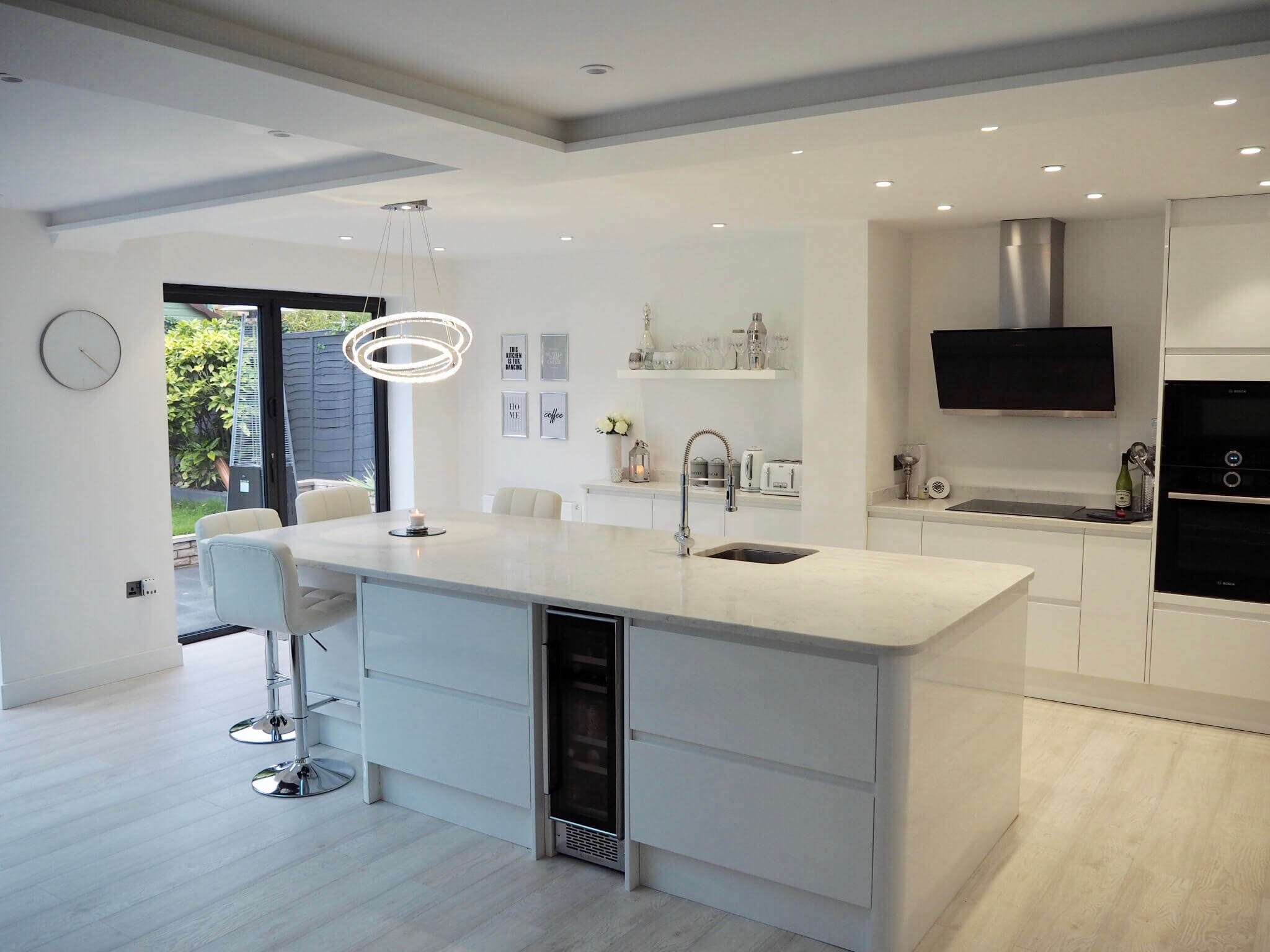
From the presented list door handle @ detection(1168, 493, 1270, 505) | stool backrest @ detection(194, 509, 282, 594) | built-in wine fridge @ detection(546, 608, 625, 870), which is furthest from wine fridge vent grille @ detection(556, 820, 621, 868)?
door handle @ detection(1168, 493, 1270, 505)

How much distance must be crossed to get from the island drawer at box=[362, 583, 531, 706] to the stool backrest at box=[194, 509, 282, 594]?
1007 millimetres

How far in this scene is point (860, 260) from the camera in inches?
207

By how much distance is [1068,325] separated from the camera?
534 cm

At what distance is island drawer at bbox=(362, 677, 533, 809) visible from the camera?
133 inches

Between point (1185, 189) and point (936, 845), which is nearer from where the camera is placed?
point (936, 845)

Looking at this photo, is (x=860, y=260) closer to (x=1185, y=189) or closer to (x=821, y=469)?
(x=821, y=469)

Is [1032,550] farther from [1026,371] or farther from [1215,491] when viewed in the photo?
[1026,371]

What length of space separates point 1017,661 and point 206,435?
16.4ft

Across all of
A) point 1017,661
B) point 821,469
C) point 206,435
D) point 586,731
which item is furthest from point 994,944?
point 206,435

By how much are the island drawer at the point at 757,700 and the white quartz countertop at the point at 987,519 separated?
2637 millimetres

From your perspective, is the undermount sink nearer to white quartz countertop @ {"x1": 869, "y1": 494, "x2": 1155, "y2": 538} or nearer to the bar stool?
white quartz countertop @ {"x1": 869, "y1": 494, "x2": 1155, "y2": 538}

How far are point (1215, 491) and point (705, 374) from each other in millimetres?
2800

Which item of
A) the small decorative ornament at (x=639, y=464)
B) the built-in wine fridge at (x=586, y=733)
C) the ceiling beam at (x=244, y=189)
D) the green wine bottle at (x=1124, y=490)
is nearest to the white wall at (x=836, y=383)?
the green wine bottle at (x=1124, y=490)

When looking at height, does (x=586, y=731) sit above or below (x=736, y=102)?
below
